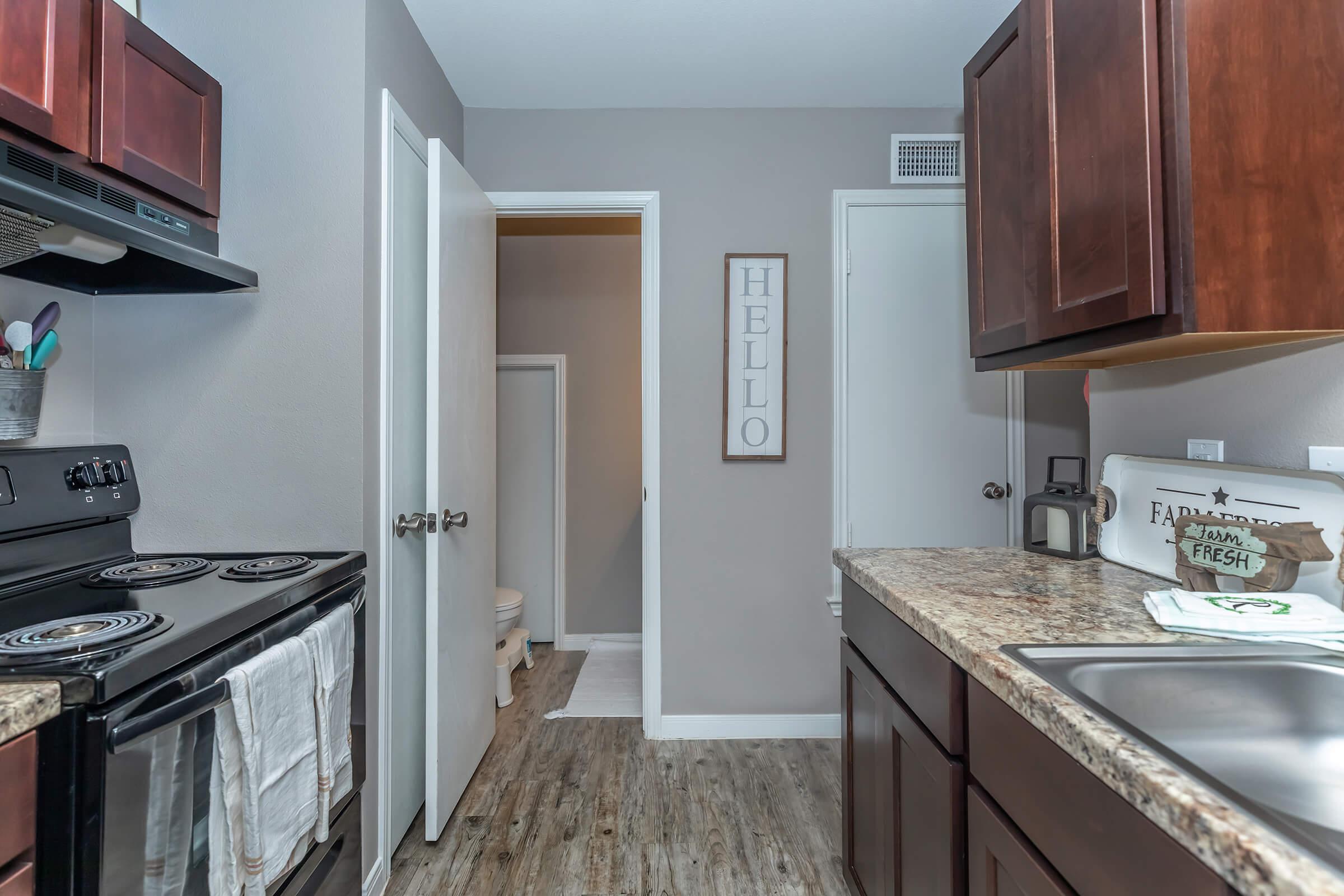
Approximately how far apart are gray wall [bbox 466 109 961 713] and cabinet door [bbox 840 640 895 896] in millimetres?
962

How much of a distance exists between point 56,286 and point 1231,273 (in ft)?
7.60

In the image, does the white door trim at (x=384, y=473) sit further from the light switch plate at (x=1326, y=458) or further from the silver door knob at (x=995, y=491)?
the silver door knob at (x=995, y=491)

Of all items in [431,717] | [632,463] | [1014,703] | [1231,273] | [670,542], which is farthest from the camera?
[632,463]

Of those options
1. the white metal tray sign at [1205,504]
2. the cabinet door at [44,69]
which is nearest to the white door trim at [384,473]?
the cabinet door at [44,69]

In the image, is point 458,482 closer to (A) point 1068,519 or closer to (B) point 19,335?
(B) point 19,335

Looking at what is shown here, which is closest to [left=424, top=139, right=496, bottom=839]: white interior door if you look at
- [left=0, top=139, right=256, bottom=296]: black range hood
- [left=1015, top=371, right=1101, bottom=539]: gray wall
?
[left=0, top=139, right=256, bottom=296]: black range hood

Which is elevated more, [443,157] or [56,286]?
[443,157]

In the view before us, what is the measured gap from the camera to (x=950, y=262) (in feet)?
8.64

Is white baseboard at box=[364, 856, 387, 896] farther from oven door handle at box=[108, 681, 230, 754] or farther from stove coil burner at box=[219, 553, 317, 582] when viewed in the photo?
oven door handle at box=[108, 681, 230, 754]

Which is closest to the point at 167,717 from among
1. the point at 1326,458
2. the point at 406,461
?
the point at 406,461

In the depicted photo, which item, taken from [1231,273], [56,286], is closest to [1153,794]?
[1231,273]

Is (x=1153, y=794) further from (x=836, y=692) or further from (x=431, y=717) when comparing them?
(x=836, y=692)

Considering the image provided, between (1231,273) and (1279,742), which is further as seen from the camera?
(1231,273)

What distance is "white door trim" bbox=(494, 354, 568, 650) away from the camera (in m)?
3.74
